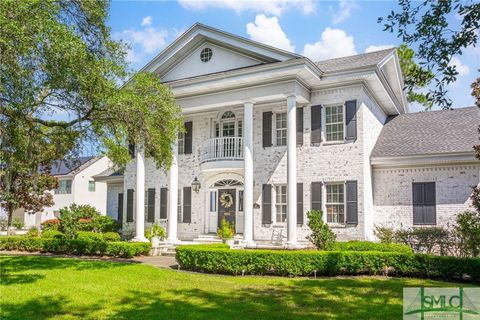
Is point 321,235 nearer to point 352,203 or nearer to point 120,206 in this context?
point 352,203

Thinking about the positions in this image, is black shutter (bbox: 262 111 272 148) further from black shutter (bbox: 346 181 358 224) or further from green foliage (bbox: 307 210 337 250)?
green foliage (bbox: 307 210 337 250)

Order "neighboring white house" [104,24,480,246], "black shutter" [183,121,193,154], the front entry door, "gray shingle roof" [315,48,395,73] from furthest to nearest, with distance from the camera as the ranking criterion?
"black shutter" [183,121,193,154], the front entry door, "gray shingle roof" [315,48,395,73], "neighboring white house" [104,24,480,246]

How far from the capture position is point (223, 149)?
63.5 feet

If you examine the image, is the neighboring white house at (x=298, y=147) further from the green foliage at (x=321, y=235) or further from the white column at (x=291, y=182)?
the green foliage at (x=321, y=235)

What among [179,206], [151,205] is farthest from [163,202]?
[179,206]

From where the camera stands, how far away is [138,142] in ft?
39.8

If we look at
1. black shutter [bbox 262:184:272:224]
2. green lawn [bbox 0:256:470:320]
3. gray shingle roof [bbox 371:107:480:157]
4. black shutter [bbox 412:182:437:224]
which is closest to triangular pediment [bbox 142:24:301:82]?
black shutter [bbox 262:184:272:224]

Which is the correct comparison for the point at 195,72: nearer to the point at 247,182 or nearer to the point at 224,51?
the point at 224,51

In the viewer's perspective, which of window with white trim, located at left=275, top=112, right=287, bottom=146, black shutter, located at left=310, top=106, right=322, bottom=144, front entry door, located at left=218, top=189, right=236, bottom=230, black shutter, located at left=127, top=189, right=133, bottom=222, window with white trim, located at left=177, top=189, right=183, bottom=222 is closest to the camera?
black shutter, located at left=310, top=106, right=322, bottom=144

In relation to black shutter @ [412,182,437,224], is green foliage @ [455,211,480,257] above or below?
below

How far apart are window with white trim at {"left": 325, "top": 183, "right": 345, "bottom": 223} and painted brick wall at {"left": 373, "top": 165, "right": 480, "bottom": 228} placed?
1.59 meters

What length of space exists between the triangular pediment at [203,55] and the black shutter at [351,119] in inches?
136

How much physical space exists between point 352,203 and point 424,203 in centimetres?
280

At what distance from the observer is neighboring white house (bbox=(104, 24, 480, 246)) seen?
16.8 m
